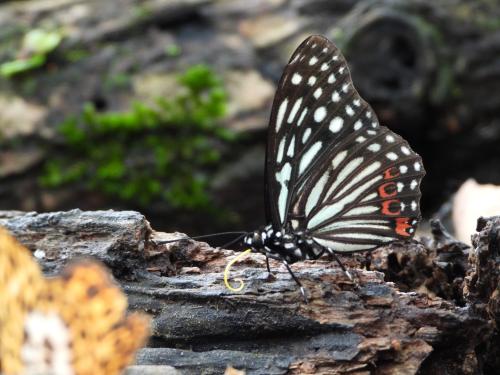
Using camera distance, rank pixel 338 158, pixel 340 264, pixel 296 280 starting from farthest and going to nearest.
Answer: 1. pixel 338 158
2. pixel 340 264
3. pixel 296 280

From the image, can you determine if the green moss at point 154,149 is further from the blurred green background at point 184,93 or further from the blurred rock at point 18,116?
the blurred rock at point 18,116

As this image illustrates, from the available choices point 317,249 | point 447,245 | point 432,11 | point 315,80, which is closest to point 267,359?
point 317,249

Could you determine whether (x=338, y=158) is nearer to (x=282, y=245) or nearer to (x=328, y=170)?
(x=328, y=170)

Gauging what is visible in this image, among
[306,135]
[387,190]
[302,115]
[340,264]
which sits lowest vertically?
[340,264]

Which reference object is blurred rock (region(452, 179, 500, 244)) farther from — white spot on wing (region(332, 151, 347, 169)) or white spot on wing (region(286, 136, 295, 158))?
white spot on wing (region(286, 136, 295, 158))

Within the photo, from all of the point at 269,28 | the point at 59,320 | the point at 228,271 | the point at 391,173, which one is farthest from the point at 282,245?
the point at 269,28

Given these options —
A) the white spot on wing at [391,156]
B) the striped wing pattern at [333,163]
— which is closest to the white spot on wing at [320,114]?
the striped wing pattern at [333,163]

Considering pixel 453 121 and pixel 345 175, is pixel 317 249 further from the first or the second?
pixel 453 121
